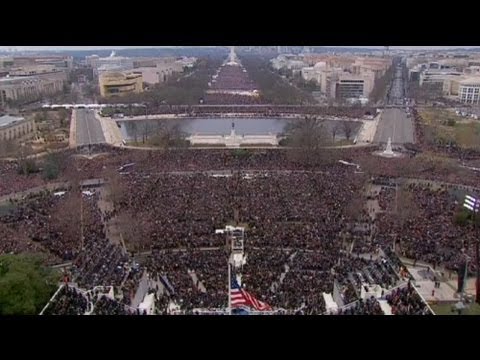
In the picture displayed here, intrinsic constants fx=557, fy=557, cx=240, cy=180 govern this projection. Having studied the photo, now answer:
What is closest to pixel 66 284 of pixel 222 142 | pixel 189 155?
pixel 189 155

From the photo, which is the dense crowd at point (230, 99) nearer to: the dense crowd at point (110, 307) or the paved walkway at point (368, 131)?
the paved walkway at point (368, 131)

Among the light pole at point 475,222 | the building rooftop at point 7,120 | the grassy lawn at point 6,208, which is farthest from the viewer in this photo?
the building rooftop at point 7,120

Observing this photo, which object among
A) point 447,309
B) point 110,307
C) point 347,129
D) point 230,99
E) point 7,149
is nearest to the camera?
point 110,307

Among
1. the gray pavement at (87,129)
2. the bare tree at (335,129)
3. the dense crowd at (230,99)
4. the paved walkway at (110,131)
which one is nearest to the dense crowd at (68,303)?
the paved walkway at (110,131)

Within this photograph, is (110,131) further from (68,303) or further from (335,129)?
(68,303)

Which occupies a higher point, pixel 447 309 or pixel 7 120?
pixel 447 309

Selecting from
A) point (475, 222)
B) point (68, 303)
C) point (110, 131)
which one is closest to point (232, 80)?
point (110, 131)
